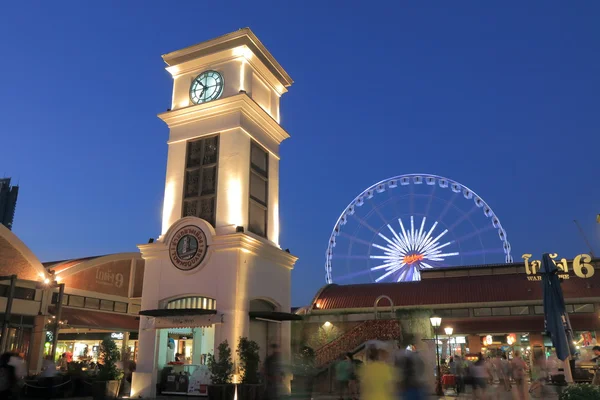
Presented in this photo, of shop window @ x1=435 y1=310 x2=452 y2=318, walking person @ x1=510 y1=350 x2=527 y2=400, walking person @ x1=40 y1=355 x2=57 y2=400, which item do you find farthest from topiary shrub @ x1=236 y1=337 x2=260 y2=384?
shop window @ x1=435 y1=310 x2=452 y2=318

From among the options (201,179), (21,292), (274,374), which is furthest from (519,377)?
(21,292)

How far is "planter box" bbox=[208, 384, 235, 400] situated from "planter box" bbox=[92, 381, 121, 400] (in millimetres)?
4254

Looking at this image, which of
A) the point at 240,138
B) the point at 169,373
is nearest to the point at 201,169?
the point at 240,138

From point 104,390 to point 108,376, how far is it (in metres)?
0.50

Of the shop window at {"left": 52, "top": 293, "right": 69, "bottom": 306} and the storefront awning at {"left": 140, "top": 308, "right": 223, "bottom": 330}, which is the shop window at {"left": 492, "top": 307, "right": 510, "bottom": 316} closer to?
the storefront awning at {"left": 140, "top": 308, "right": 223, "bottom": 330}

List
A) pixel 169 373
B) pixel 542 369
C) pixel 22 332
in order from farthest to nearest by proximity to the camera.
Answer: pixel 22 332 < pixel 169 373 < pixel 542 369

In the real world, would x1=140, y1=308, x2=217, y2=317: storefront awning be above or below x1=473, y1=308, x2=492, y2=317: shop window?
below

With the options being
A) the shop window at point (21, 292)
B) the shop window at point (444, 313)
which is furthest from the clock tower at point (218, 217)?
the shop window at point (444, 313)

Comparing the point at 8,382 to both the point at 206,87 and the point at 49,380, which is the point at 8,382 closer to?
the point at 49,380

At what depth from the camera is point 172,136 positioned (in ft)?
78.0

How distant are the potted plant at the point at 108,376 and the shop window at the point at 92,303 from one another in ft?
62.0

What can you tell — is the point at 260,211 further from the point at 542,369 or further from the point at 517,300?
the point at 517,300

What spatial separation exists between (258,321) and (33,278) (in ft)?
61.8

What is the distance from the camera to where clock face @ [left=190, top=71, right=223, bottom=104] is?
23.4 metres
